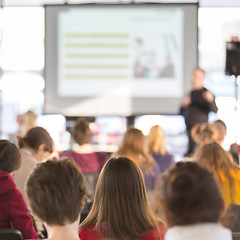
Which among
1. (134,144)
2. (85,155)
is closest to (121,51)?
(85,155)

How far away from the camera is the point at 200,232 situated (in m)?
1.20

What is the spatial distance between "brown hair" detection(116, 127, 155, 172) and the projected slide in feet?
11.3

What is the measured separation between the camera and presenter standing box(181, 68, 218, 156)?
6809 millimetres

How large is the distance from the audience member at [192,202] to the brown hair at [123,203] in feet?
→ 2.03

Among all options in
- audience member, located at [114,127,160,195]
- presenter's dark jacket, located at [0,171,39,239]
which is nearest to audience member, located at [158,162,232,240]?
presenter's dark jacket, located at [0,171,39,239]

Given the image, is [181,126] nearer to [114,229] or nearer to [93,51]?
[93,51]

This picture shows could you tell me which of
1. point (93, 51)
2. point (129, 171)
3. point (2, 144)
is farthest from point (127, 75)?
Answer: point (129, 171)

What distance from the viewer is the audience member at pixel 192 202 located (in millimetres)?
1144

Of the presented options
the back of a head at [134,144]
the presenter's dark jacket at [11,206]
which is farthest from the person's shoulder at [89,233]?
the back of a head at [134,144]

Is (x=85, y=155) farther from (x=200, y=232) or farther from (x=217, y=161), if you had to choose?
(x=200, y=232)

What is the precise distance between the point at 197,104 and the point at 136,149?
3.04m

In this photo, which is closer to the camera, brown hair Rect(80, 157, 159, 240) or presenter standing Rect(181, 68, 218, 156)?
brown hair Rect(80, 157, 159, 240)

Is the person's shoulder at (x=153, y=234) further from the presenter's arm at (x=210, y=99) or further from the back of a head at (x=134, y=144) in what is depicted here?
the presenter's arm at (x=210, y=99)

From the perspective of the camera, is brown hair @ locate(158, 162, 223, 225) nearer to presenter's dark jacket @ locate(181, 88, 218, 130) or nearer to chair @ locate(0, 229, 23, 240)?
chair @ locate(0, 229, 23, 240)
